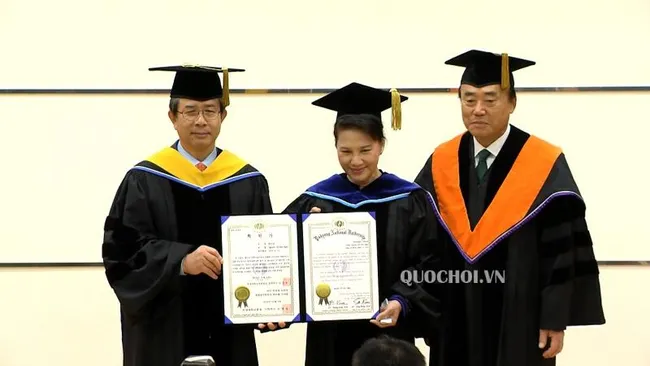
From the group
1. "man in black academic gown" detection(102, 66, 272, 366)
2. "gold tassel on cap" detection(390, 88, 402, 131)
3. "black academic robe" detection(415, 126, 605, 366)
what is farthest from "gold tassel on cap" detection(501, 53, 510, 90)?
"man in black academic gown" detection(102, 66, 272, 366)

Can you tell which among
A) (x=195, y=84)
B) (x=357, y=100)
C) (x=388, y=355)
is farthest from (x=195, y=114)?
(x=388, y=355)

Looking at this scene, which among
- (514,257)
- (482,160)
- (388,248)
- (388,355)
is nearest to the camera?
(388,355)

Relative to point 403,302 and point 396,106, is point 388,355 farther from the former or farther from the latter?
point 396,106

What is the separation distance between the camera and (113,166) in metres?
5.56

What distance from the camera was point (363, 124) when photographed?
390 centimetres

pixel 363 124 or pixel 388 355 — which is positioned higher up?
pixel 363 124

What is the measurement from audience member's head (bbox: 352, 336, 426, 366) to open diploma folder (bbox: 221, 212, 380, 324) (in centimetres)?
111

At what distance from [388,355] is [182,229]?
1.71 meters

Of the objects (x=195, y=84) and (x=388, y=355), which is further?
(x=195, y=84)

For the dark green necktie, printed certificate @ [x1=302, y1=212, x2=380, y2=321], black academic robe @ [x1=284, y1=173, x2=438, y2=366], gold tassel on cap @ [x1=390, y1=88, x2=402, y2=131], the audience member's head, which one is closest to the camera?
the audience member's head

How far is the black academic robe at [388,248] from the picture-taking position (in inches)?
152

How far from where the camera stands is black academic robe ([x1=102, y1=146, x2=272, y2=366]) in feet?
12.9

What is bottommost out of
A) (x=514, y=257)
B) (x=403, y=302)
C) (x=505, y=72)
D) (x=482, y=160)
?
(x=403, y=302)

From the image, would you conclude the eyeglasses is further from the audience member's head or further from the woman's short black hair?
the audience member's head
